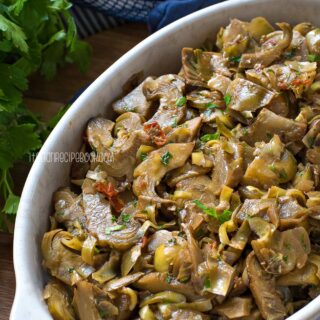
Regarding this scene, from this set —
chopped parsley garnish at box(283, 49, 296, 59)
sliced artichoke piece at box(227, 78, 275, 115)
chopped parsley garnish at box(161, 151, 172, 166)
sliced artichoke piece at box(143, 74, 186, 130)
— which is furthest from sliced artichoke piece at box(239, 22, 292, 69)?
chopped parsley garnish at box(161, 151, 172, 166)

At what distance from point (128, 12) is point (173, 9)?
36 cm

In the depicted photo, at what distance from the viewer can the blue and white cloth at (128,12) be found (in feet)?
9.85

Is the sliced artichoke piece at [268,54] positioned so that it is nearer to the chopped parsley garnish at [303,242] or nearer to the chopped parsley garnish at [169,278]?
the chopped parsley garnish at [303,242]

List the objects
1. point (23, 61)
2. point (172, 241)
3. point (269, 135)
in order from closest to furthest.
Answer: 1. point (172, 241)
2. point (269, 135)
3. point (23, 61)

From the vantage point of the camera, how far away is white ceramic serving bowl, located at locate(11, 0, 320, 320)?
2102 mm

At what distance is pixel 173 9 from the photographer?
2.99m

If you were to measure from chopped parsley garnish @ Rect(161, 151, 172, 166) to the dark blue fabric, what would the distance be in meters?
0.95

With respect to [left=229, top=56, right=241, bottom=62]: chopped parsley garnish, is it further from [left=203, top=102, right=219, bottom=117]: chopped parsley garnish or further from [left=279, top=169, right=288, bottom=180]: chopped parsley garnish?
[left=279, top=169, right=288, bottom=180]: chopped parsley garnish

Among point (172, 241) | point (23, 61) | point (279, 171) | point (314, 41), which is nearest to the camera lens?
point (172, 241)

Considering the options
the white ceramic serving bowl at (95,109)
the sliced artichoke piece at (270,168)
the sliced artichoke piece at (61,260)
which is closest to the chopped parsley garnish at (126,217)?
the sliced artichoke piece at (61,260)

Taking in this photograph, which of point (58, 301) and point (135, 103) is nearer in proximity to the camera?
point (58, 301)

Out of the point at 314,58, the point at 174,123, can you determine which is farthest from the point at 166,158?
the point at 314,58

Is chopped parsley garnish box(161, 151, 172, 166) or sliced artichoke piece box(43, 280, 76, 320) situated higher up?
chopped parsley garnish box(161, 151, 172, 166)

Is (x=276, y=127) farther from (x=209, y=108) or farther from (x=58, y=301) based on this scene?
(x=58, y=301)
